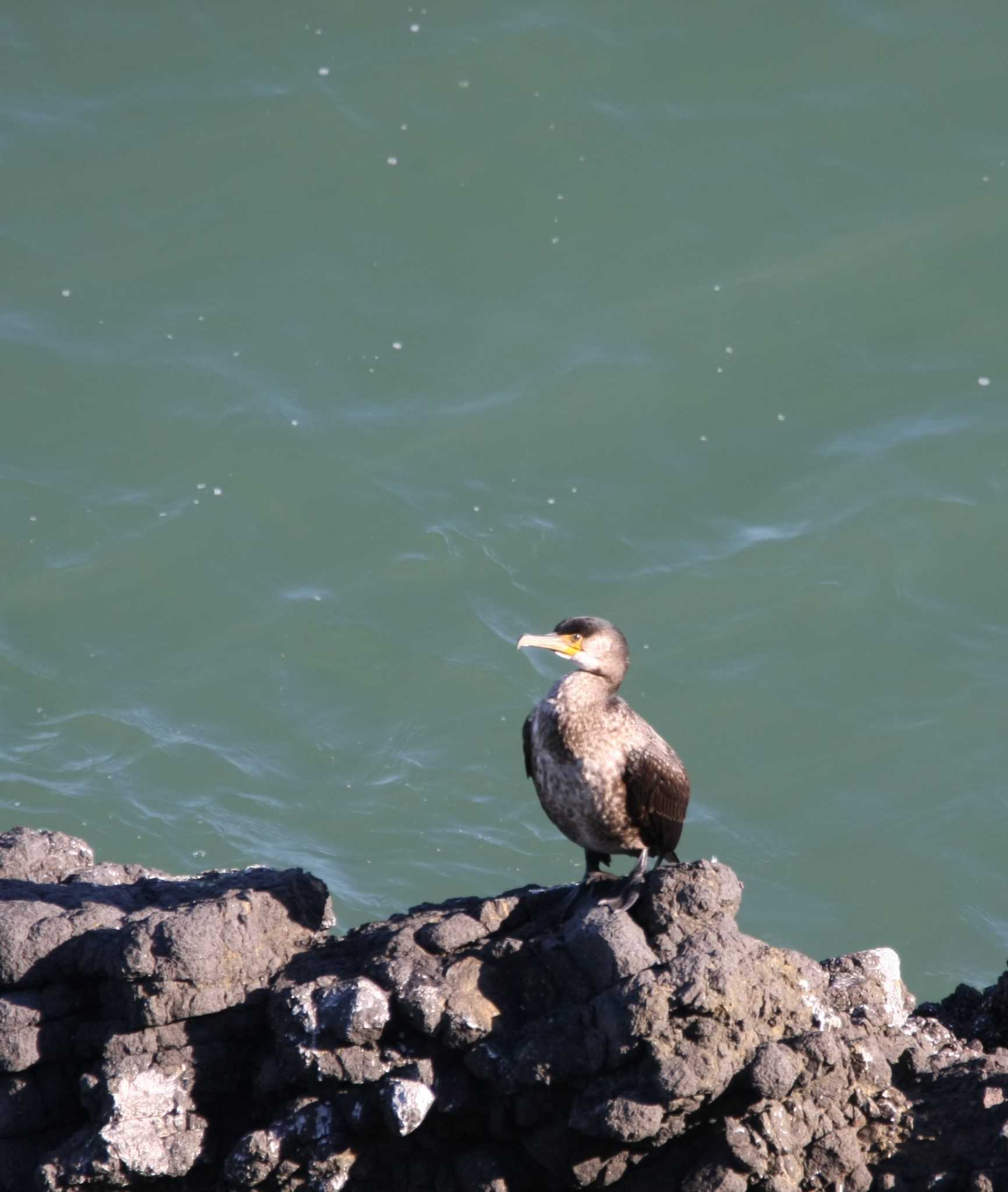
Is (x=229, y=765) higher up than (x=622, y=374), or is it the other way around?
(x=622, y=374)

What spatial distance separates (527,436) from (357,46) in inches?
213

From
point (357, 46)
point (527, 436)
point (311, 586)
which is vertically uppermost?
point (357, 46)

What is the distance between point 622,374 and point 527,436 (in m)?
1.18

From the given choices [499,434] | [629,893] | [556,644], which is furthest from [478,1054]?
[499,434]

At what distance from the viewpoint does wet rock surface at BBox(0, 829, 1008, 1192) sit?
16.9 ft

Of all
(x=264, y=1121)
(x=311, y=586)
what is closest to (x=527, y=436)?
(x=311, y=586)

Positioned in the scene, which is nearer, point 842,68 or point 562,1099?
point 562,1099

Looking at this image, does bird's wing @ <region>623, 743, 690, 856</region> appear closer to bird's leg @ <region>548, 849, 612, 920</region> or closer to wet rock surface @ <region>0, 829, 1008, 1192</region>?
bird's leg @ <region>548, 849, 612, 920</region>

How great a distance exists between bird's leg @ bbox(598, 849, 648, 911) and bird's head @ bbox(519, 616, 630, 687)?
877 millimetres

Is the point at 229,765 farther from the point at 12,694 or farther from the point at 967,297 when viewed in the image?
the point at 967,297

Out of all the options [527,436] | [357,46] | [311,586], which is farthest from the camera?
[357,46]

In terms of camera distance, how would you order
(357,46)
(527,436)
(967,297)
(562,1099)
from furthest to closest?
(357,46)
(967,297)
(527,436)
(562,1099)

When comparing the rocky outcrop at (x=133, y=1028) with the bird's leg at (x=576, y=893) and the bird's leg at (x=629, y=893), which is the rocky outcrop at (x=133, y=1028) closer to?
the bird's leg at (x=576, y=893)

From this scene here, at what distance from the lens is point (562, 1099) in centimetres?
532
